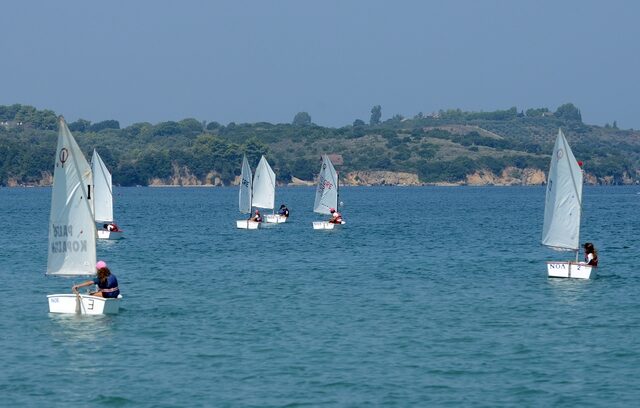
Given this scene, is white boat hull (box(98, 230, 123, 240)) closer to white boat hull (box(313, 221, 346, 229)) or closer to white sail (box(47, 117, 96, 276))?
white boat hull (box(313, 221, 346, 229))

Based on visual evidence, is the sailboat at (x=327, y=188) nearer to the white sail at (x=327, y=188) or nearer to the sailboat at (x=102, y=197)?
the white sail at (x=327, y=188)

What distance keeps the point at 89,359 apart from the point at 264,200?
69.2 meters

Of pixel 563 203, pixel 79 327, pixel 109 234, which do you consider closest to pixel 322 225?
pixel 109 234

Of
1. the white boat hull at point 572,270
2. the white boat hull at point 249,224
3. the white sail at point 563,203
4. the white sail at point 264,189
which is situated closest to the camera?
the white boat hull at point 572,270

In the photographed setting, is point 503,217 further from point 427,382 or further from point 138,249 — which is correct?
point 427,382

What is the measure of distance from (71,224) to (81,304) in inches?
120

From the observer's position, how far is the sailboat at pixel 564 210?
172 feet

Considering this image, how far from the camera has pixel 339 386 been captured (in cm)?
3034

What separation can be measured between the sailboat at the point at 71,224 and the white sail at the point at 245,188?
54367 mm

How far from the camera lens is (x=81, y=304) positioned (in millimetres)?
39500

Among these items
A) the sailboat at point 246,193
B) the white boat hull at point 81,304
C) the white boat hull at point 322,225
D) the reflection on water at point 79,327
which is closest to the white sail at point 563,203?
the white boat hull at point 81,304

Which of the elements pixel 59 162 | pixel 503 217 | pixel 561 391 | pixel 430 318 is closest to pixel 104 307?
pixel 59 162

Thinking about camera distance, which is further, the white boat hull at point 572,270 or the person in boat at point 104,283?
the white boat hull at point 572,270

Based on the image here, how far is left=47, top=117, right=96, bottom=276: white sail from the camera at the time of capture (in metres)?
40.5
